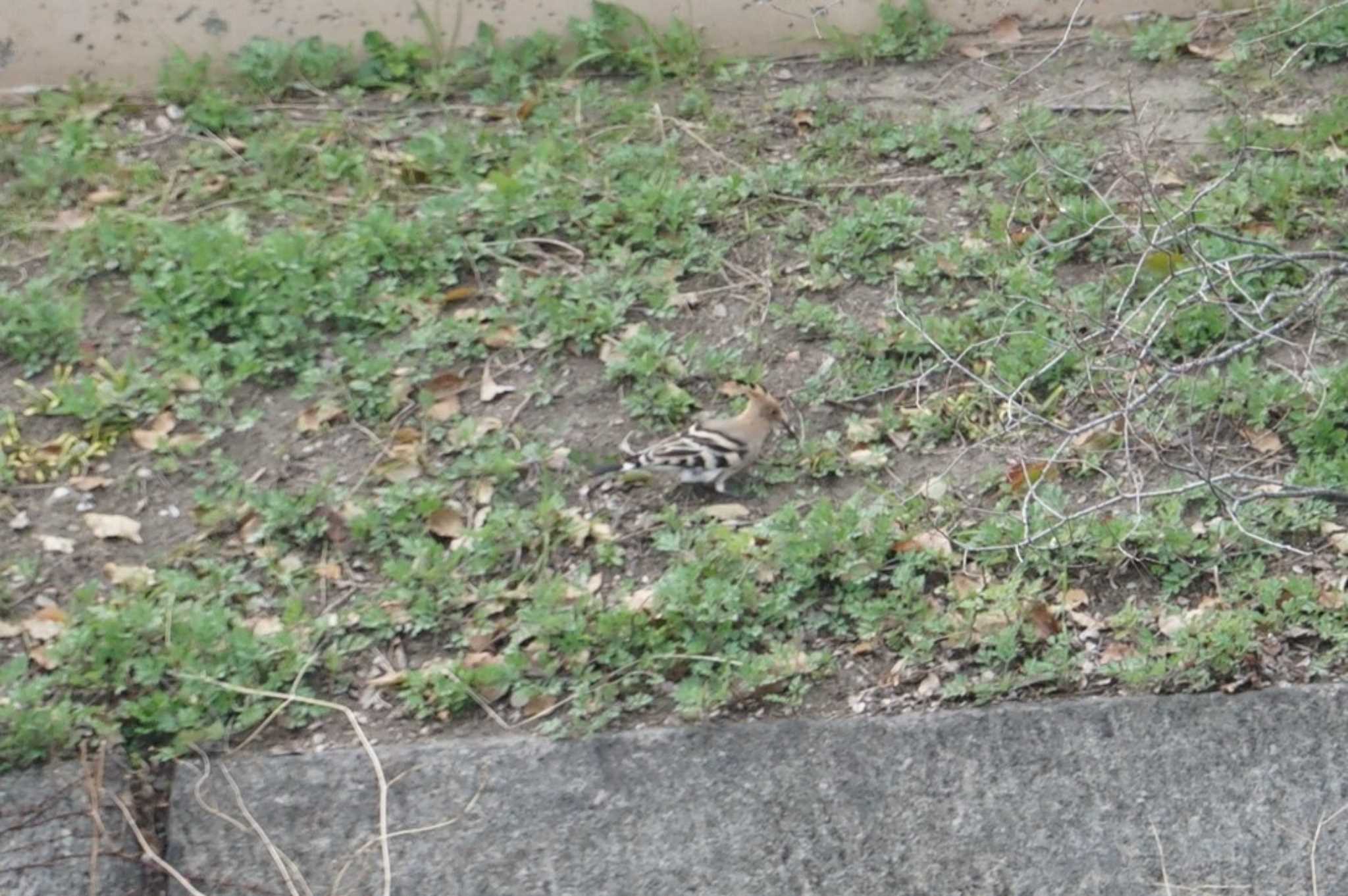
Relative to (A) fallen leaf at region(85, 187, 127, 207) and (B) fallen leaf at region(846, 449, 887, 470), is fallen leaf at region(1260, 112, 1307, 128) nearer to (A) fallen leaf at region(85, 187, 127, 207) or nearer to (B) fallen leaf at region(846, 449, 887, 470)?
(B) fallen leaf at region(846, 449, 887, 470)

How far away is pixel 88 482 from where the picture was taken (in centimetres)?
636

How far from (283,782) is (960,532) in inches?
86.1

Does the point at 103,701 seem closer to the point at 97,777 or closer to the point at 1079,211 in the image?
the point at 97,777

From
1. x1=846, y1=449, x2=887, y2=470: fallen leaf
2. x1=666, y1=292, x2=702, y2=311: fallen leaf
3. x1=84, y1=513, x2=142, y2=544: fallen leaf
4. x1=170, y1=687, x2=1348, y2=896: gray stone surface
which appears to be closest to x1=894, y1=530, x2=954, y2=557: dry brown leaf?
x1=846, y1=449, x2=887, y2=470: fallen leaf

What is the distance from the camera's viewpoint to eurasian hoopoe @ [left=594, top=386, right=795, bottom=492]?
6098 mm

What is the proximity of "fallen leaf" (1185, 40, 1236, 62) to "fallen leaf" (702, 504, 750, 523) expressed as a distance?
337cm

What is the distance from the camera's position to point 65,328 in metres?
6.91

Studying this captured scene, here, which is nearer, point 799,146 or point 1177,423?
point 1177,423

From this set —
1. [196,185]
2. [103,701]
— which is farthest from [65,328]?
[103,701]

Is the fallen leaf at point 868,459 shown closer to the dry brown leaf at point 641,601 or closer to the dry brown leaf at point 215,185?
the dry brown leaf at point 641,601

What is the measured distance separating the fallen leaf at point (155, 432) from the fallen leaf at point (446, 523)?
106 cm

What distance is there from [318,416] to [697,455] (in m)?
1.40

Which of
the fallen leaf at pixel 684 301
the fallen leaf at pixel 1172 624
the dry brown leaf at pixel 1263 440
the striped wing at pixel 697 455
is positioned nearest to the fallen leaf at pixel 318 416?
the striped wing at pixel 697 455

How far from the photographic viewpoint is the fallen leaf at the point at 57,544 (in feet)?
19.9
